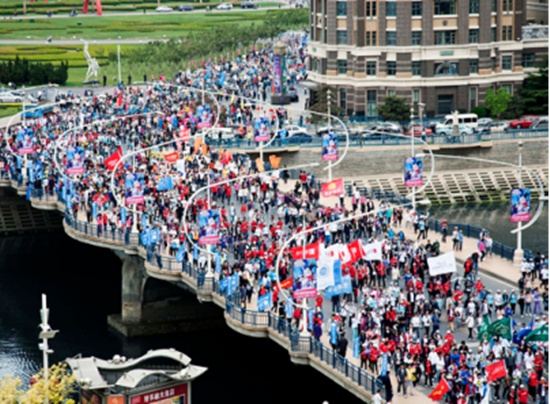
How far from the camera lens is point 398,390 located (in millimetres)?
49812

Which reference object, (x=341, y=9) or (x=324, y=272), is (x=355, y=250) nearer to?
(x=324, y=272)

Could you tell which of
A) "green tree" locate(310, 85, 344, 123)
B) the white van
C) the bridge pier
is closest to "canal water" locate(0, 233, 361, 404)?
the bridge pier

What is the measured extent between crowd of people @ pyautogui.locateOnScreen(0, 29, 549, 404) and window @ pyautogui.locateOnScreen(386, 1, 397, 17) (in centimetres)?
1994

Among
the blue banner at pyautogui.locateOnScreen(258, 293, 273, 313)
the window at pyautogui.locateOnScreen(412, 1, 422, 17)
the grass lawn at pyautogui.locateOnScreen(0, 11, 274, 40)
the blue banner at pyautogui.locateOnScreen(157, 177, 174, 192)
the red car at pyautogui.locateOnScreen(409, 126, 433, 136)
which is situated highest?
the window at pyautogui.locateOnScreen(412, 1, 422, 17)

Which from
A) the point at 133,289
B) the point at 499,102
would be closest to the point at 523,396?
the point at 133,289

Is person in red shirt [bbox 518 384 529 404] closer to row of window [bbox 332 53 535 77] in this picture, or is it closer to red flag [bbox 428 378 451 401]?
red flag [bbox 428 378 451 401]

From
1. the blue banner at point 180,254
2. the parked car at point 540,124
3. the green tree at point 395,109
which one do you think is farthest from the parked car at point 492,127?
the blue banner at point 180,254

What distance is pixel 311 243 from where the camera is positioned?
68.3 m

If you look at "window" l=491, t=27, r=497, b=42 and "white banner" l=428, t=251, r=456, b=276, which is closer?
"white banner" l=428, t=251, r=456, b=276

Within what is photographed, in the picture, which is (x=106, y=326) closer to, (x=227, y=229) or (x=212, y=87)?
(x=227, y=229)

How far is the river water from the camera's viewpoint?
211 feet

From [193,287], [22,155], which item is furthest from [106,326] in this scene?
[22,155]

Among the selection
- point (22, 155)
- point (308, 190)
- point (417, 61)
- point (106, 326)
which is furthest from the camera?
point (417, 61)

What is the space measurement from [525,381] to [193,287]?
75.7ft
